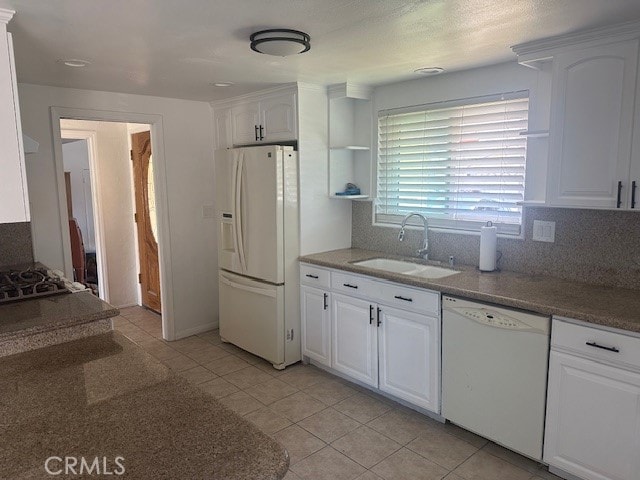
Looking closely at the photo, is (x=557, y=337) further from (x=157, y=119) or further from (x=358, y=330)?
(x=157, y=119)

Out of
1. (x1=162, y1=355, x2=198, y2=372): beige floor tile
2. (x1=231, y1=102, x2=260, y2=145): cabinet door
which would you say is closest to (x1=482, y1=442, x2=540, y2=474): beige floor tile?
(x1=162, y1=355, x2=198, y2=372): beige floor tile

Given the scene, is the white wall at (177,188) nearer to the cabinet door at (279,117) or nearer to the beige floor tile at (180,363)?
the beige floor tile at (180,363)

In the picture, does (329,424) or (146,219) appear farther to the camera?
(146,219)

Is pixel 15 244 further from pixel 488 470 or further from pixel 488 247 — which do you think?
pixel 488 470

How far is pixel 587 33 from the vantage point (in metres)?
2.18

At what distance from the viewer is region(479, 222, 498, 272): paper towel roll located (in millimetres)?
2828

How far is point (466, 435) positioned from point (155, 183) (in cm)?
315

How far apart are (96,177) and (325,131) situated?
2811mm

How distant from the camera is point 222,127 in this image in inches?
164

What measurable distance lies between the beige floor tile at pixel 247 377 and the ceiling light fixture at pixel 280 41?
2287 mm

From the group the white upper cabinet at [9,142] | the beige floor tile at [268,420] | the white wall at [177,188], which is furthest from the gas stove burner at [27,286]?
the beige floor tile at [268,420]

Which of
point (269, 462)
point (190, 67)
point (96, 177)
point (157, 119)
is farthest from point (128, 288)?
point (269, 462)

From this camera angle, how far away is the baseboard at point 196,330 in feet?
14.1

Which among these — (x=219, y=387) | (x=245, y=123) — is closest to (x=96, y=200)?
(x=245, y=123)
